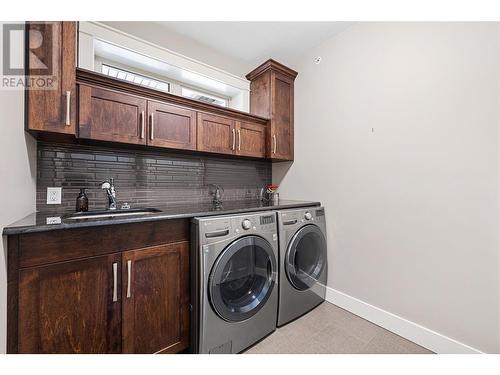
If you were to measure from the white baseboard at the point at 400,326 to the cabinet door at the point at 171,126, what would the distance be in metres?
2.05

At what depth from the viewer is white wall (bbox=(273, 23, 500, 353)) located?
1280 millimetres

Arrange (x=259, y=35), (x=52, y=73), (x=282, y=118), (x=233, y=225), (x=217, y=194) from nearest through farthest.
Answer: (x=52, y=73), (x=233, y=225), (x=259, y=35), (x=217, y=194), (x=282, y=118)

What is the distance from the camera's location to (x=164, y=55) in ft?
6.71

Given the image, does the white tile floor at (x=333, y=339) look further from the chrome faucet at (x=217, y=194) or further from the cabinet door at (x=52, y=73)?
the cabinet door at (x=52, y=73)

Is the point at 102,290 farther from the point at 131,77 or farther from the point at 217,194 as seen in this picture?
the point at 131,77

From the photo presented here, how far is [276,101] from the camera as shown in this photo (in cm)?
236

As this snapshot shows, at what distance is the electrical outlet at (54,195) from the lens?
1523 mm

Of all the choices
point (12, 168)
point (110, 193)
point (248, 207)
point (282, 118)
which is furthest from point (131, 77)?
point (248, 207)

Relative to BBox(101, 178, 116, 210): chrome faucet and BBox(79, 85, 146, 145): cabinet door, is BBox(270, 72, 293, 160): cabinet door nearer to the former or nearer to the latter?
BBox(79, 85, 146, 145): cabinet door

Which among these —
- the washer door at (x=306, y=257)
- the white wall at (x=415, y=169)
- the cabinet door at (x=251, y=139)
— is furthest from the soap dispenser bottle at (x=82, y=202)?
the white wall at (x=415, y=169)

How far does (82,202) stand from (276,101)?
209 centimetres

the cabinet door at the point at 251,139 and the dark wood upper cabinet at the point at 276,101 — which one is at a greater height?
the dark wood upper cabinet at the point at 276,101
